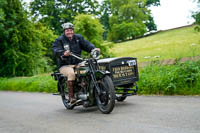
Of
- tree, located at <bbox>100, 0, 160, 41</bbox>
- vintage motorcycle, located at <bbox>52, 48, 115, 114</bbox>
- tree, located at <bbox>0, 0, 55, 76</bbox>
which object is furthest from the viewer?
tree, located at <bbox>100, 0, 160, 41</bbox>

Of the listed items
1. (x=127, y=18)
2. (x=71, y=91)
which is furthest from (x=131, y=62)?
(x=127, y=18)

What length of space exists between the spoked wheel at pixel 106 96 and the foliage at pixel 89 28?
18.6 meters

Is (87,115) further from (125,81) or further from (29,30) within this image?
(29,30)

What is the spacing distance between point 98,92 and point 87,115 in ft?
1.88

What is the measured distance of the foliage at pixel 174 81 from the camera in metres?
8.12

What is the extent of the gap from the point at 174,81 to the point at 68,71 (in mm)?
3359

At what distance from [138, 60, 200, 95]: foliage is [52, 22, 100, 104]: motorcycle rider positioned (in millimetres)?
2629

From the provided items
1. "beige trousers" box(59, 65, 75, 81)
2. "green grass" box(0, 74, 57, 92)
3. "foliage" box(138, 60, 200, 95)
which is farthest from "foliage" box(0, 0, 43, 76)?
"beige trousers" box(59, 65, 75, 81)

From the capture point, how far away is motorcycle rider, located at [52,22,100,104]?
23.0ft

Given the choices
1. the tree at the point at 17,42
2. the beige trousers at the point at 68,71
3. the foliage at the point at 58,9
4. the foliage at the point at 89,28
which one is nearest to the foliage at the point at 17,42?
the tree at the point at 17,42

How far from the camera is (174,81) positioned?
845 centimetres

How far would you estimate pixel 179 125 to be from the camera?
4508mm

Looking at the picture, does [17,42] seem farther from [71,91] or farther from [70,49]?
[71,91]

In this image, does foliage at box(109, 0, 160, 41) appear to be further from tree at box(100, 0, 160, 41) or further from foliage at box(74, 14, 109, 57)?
foliage at box(74, 14, 109, 57)
